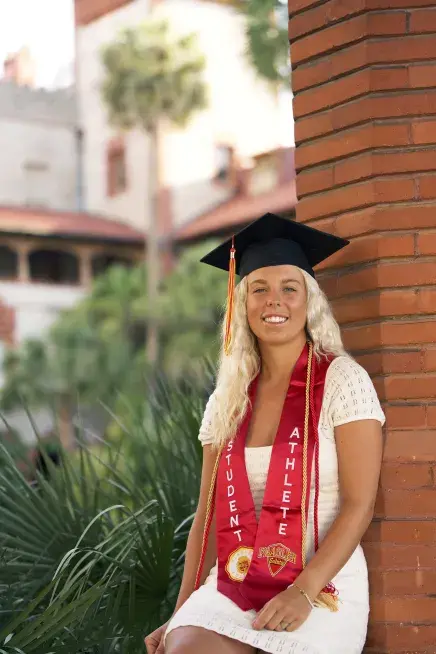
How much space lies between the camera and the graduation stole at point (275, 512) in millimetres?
3135

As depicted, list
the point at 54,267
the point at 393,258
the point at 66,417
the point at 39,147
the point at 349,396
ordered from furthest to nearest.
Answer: the point at 39,147, the point at 54,267, the point at 66,417, the point at 393,258, the point at 349,396

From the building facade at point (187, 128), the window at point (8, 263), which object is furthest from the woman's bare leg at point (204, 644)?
the building facade at point (187, 128)

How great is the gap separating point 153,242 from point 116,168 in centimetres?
569

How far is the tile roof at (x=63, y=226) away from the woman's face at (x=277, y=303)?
33029 millimetres

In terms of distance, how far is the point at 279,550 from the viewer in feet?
10.3

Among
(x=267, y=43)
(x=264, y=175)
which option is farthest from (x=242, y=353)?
(x=264, y=175)

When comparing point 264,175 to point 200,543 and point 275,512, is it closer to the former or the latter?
point 200,543

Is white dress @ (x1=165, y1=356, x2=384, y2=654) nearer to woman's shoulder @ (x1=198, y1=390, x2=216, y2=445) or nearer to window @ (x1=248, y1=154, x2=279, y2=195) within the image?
woman's shoulder @ (x1=198, y1=390, x2=216, y2=445)

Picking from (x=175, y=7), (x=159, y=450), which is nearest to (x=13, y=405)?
(x=175, y=7)

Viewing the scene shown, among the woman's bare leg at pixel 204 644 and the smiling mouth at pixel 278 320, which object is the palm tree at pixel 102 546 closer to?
the woman's bare leg at pixel 204 644

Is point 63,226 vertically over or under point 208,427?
over

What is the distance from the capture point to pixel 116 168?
4041 centimetres

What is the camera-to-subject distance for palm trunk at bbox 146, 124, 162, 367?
102 ft

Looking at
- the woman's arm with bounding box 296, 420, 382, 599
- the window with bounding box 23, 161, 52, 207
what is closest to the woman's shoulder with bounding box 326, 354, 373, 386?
the woman's arm with bounding box 296, 420, 382, 599
